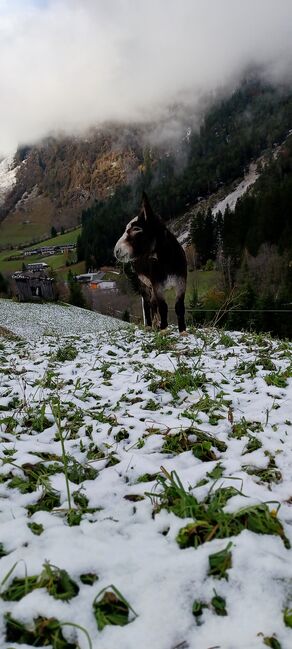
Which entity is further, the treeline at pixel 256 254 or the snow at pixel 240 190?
the snow at pixel 240 190

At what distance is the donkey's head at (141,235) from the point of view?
11.3 metres

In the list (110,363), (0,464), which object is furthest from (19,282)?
(0,464)

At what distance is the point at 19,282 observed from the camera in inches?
1869

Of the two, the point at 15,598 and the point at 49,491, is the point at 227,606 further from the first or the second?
the point at 49,491

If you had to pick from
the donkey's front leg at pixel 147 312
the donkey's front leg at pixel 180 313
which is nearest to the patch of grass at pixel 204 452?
the donkey's front leg at pixel 180 313

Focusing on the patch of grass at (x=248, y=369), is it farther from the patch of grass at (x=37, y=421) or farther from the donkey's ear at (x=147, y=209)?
the donkey's ear at (x=147, y=209)

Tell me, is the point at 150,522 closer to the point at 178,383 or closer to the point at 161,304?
the point at 178,383

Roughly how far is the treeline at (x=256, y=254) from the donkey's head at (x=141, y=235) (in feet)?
101

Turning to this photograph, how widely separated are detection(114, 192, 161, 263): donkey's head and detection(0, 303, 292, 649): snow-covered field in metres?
7.25

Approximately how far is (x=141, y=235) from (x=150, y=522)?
32.7 feet

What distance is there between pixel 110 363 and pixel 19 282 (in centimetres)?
4312

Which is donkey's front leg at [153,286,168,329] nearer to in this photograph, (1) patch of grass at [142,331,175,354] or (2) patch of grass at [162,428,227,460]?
(1) patch of grass at [142,331,175,354]

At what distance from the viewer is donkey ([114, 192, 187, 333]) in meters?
11.5

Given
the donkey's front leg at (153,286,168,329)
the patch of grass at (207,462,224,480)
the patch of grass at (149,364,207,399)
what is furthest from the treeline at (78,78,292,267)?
the patch of grass at (207,462,224,480)
